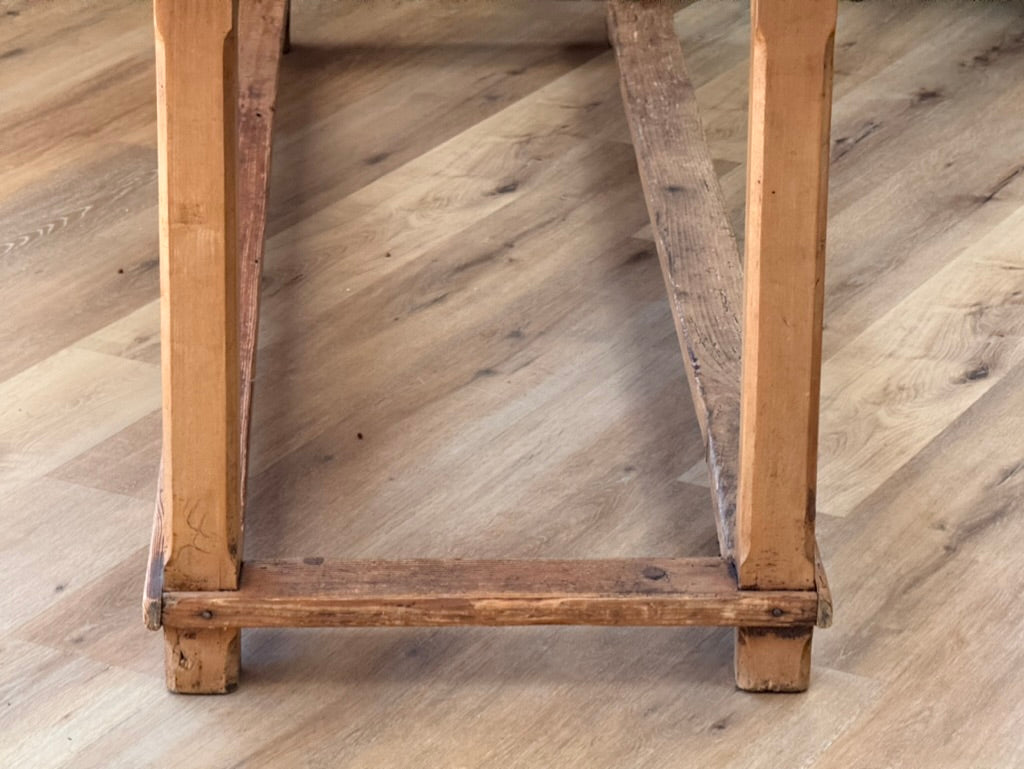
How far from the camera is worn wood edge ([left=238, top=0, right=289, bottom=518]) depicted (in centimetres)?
154

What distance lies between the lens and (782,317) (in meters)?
1.18

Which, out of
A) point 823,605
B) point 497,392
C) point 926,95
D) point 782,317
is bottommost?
point 926,95

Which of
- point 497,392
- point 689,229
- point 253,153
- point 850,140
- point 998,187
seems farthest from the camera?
point 850,140

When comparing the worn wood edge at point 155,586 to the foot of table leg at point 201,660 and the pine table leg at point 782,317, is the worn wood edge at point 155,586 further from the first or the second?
the pine table leg at point 782,317

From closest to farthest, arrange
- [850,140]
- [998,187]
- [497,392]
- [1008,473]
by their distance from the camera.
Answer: [1008,473] → [497,392] → [998,187] → [850,140]

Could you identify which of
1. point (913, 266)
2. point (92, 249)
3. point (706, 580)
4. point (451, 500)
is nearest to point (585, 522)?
point (451, 500)

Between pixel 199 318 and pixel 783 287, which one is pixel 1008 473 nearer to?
pixel 783 287

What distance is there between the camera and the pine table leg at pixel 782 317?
1128 mm

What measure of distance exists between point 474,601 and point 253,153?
891 millimetres

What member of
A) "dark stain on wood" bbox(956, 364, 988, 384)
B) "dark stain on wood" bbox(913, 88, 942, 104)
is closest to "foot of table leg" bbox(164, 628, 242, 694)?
"dark stain on wood" bbox(956, 364, 988, 384)

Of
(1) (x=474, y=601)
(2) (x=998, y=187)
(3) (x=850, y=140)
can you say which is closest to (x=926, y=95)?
(3) (x=850, y=140)

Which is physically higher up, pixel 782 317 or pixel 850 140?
pixel 782 317

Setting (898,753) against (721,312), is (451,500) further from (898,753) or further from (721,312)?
(898,753)

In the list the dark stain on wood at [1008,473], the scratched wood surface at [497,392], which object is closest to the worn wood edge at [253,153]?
the scratched wood surface at [497,392]
